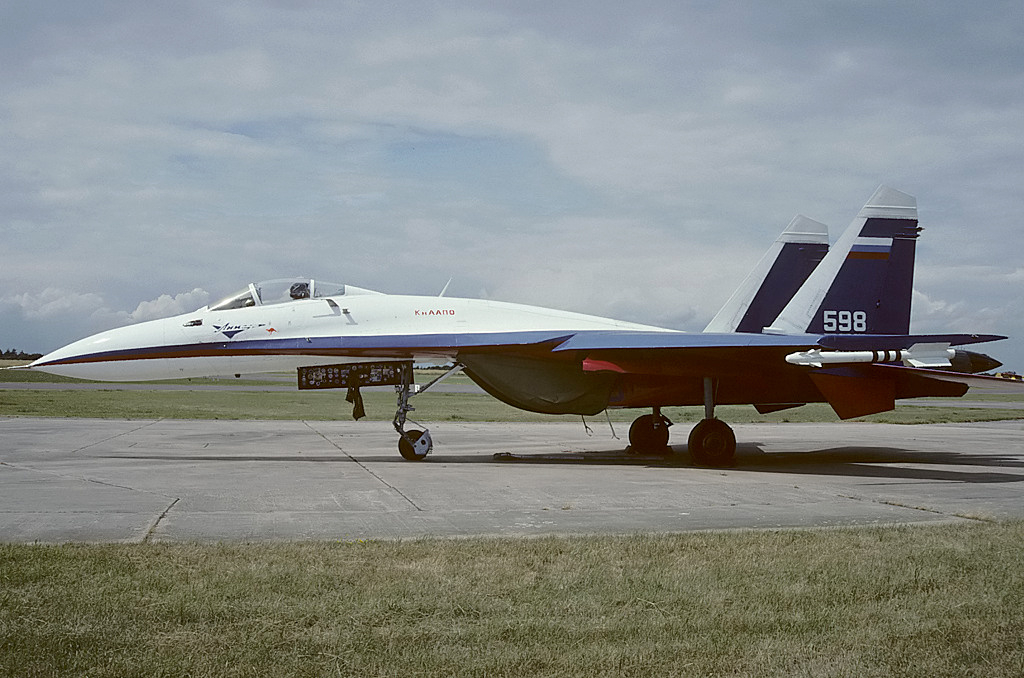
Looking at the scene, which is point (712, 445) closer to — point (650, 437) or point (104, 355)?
point (650, 437)

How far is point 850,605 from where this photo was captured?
15.7 feet

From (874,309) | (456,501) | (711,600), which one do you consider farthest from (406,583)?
(874,309)

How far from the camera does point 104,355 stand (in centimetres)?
1235

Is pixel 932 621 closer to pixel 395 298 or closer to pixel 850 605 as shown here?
pixel 850 605

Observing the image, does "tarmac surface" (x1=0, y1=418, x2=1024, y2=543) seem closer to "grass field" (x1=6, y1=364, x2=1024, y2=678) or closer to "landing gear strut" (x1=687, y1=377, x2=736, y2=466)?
"landing gear strut" (x1=687, y1=377, x2=736, y2=466)

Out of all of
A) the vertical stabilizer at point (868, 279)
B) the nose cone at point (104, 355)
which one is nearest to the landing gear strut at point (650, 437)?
the vertical stabilizer at point (868, 279)

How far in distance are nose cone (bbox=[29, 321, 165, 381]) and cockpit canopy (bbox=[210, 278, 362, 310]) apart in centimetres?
106

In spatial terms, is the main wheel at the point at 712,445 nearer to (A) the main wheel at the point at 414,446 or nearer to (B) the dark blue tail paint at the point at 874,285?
(B) the dark blue tail paint at the point at 874,285

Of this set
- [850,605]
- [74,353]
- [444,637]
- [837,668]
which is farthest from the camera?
[74,353]

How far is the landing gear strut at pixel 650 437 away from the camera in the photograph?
1498cm

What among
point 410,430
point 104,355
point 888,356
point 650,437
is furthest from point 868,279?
point 104,355

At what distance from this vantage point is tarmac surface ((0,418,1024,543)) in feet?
24.4

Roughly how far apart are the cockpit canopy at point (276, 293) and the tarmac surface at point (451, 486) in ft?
7.82

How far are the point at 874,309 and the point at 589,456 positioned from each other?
537 centimetres
